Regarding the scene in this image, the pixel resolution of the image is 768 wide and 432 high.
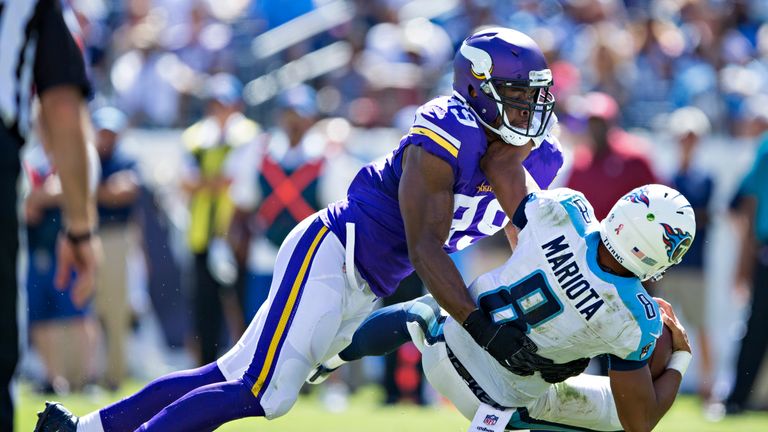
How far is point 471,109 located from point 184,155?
19.2ft

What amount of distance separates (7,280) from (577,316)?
6.35 ft

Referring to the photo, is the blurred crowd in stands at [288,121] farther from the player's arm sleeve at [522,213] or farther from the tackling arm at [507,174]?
the player's arm sleeve at [522,213]

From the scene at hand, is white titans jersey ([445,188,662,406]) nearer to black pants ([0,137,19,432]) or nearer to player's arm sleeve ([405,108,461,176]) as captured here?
player's arm sleeve ([405,108,461,176])

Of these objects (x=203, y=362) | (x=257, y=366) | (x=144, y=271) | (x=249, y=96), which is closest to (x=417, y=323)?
(x=257, y=366)

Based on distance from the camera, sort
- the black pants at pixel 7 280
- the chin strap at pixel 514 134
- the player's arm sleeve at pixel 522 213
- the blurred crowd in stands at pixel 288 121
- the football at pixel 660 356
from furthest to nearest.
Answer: the blurred crowd in stands at pixel 288 121 → the chin strap at pixel 514 134 → the football at pixel 660 356 → the player's arm sleeve at pixel 522 213 → the black pants at pixel 7 280

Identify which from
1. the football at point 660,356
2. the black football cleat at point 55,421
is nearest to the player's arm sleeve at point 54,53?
the black football cleat at point 55,421

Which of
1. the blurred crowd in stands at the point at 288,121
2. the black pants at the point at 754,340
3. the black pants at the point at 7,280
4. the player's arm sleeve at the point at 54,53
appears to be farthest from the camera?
the blurred crowd in stands at the point at 288,121

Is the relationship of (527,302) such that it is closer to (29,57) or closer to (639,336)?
(639,336)

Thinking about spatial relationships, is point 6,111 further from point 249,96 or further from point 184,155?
point 249,96

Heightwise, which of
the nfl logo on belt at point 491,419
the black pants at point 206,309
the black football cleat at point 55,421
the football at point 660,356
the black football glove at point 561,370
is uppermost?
the football at point 660,356

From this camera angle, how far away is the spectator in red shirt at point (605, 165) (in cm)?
866

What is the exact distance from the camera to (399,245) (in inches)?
204

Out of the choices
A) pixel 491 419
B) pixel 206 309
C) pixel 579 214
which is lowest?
pixel 206 309

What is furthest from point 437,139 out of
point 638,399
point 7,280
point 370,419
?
point 370,419
